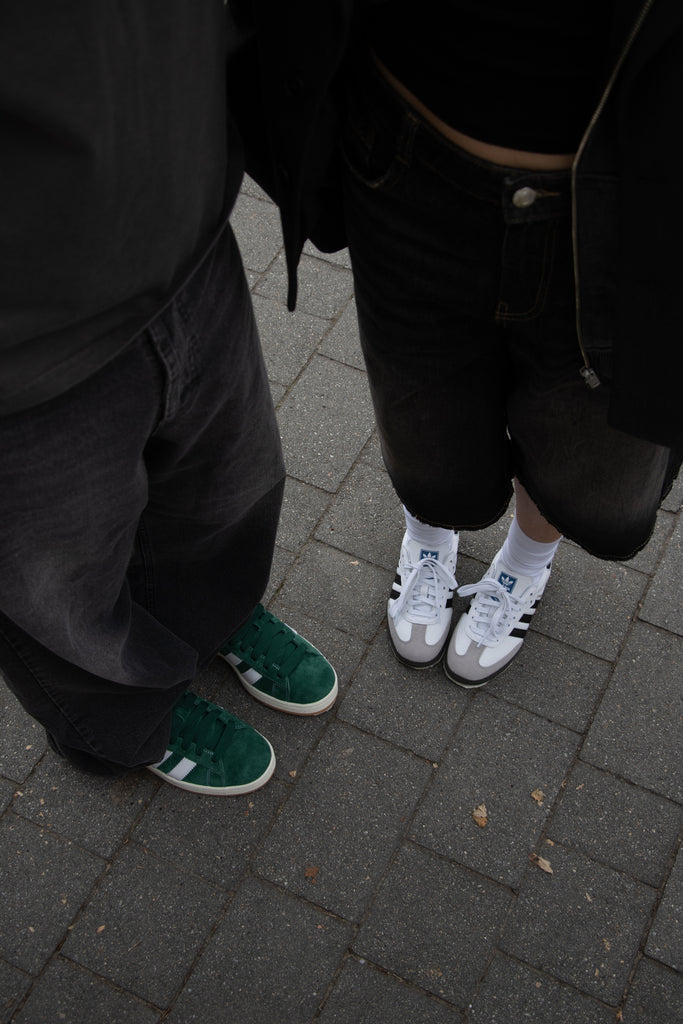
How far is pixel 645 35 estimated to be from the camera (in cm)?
99

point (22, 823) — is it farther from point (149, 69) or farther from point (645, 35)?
point (645, 35)

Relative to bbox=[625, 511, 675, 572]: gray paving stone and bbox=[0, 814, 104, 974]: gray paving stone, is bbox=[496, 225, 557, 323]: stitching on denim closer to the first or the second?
bbox=[625, 511, 675, 572]: gray paving stone

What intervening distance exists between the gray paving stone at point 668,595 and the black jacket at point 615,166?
3.84ft

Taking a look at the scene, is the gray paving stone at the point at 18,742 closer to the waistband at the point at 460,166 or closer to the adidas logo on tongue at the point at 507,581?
the adidas logo on tongue at the point at 507,581

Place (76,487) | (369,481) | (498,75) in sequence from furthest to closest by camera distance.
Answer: (369,481)
(76,487)
(498,75)

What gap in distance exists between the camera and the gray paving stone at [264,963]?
5.85 ft

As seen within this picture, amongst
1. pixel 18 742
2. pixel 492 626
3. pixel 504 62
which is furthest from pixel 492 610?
pixel 504 62

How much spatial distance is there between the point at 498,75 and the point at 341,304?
6.28 feet

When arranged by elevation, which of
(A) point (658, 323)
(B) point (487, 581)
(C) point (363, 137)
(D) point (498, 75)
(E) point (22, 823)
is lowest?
(E) point (22, 823)

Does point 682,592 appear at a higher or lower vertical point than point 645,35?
lower

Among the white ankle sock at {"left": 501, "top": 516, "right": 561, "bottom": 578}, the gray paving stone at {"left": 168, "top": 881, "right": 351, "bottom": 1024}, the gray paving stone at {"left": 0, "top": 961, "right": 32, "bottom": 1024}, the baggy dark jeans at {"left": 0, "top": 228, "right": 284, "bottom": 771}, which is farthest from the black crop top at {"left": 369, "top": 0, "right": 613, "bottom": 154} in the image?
the gray paving stone at {"left": 0, "top": 961, "right": 32, "bottom": 1024}

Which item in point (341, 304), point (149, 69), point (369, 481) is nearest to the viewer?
point (149, 69)

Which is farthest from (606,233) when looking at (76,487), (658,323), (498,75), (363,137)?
(76,487)

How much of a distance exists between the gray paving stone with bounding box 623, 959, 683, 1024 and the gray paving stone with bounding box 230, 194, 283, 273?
2.37 m
